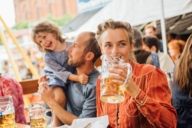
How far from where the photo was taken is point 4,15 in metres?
2.98

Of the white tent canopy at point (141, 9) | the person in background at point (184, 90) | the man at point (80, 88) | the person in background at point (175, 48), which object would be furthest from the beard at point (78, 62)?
the person in background at point (175, 48)

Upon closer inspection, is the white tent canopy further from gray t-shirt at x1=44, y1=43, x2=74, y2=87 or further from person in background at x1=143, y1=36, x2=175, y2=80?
gray t-shirt at x1=44, y1=43, x2=74, y2=87

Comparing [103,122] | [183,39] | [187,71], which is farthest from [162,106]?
[183,39]

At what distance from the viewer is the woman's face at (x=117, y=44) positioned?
1095 millimetres

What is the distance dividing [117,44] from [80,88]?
0.39m

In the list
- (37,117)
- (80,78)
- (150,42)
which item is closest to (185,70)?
(80,78)

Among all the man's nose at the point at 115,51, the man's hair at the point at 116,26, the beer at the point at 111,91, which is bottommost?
the beer at the point at 111,91

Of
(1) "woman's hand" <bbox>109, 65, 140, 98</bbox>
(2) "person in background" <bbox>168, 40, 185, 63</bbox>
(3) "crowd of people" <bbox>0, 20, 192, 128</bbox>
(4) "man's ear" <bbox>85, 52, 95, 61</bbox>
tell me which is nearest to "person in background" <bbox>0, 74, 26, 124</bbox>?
(3) "crowd of people" <bbox>0, 20, 192, 128</bbox>

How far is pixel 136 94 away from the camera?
93 centimetres

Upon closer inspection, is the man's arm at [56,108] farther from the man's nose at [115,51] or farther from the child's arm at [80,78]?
the man's nose at [115,51]

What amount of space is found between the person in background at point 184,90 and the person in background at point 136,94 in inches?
11.8

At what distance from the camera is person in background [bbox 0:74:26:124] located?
1458 mm

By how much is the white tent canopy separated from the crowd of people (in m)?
1.32

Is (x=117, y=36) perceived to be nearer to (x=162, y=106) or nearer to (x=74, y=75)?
(x=162, y=106)
